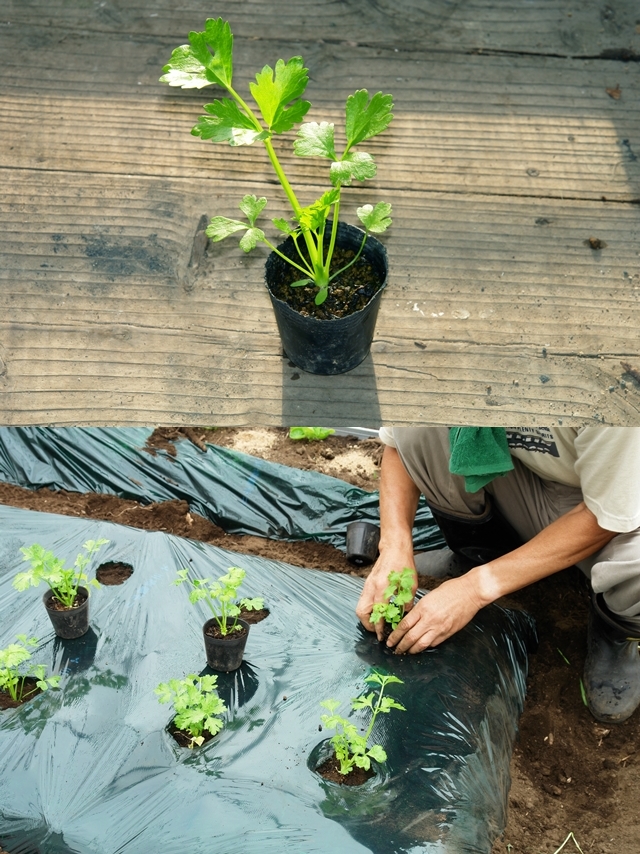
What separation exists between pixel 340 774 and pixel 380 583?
53cm

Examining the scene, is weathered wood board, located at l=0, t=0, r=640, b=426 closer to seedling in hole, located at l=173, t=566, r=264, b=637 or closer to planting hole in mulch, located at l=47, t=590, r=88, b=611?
seedling in hole, located at l=173, t=566, r=264, b=637

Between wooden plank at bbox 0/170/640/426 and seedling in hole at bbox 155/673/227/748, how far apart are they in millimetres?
813

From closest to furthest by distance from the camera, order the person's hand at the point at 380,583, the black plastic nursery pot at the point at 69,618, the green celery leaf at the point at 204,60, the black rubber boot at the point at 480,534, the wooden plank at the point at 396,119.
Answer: the green celery leaf at the point at 204,60, the wooden plank at the point at 396,119, the black plastic nursery pot at the point at 69,618, the person's hand at the point at 380,583, the black rubber boot at the point at 480,534

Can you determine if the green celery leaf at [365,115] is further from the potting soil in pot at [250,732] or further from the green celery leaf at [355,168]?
the potting soil in pot at [250,732]

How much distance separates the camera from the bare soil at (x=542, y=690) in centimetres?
185

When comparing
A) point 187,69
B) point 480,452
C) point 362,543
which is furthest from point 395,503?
point 187,69

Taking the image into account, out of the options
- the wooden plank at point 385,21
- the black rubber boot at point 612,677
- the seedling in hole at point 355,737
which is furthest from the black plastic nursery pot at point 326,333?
the black rubber boot at point 612,677

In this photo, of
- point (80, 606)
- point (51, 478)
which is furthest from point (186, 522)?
point (80, 606)

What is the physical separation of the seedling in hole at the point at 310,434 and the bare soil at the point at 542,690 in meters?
0.03

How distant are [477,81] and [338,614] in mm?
1271

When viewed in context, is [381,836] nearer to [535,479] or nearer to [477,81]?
[535,479]

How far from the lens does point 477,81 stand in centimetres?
132

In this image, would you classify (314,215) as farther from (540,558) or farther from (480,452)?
(540,558)

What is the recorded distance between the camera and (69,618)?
1.85 metres
